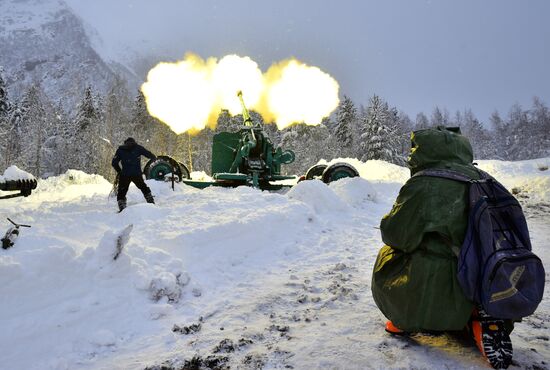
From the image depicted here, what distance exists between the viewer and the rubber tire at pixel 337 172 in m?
11.6

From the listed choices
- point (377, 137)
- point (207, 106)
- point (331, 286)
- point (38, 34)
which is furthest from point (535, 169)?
point (38, 34)

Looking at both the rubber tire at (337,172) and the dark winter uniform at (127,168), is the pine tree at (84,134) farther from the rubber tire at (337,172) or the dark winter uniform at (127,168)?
the dark winter uniform at (127,168)

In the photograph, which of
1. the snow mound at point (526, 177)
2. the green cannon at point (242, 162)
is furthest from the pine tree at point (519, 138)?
the green cannon at point (242, 162)

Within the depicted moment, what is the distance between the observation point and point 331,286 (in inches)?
175

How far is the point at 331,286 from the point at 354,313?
81cm

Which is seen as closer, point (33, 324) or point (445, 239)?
point (445, 239)

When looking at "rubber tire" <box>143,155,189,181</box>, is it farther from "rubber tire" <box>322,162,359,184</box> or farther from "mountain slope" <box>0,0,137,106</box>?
"mountain slope" <box>0,0,137,106</box>

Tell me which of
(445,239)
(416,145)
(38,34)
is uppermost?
(38,34)

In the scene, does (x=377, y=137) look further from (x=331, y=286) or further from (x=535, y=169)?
(x=331, y=286)

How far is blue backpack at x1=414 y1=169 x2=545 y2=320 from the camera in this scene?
94.2 inches

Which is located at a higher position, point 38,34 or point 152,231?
point 38,34

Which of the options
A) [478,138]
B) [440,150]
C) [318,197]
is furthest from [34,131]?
[478,138]

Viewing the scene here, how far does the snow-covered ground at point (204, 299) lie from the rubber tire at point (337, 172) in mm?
4561

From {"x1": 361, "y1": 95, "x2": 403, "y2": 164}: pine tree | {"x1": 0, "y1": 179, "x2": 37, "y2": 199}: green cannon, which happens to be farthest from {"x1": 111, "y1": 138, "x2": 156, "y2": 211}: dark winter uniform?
{"x1": 361, "y1": 95, "x2": 403, "y2": 164}: pine tree
